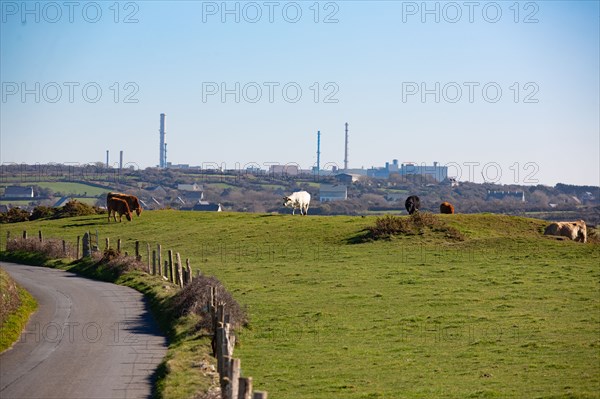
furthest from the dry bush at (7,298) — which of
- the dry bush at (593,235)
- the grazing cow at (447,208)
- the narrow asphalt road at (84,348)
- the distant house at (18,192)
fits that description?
the distant house at (18,192)

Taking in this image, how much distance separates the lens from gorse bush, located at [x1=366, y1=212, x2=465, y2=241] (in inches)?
2131

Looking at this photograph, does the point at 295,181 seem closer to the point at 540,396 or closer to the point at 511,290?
the point at 511,290

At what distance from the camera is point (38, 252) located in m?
59.1

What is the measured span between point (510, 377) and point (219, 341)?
22.3 feet

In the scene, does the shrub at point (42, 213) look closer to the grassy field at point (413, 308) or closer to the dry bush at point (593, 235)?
the grassy field at point (413, 308)

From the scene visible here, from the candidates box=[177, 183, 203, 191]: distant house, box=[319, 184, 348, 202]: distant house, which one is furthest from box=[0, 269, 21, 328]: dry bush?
box=[177, 183, 203, 191]: distant house

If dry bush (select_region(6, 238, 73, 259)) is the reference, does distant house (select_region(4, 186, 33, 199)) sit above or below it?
above

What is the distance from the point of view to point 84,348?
90.9 feet

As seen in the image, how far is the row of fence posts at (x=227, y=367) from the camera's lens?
14836mm

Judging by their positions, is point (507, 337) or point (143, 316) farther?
point (143, 316)

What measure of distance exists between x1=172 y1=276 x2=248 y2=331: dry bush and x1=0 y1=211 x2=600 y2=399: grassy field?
0.65 metres

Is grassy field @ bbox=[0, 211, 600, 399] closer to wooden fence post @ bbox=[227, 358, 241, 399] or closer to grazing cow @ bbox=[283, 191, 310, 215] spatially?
wooden fence post @ bbox=[227, 358, 241, 399]

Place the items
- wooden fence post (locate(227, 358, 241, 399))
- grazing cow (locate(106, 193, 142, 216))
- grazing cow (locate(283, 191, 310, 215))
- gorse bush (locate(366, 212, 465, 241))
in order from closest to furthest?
wooden fence post (locate(227, 358, 241, 399)), gorse bush (locate(366, 212, 465, 241)), grazing cow (locate(283, 191, 310, 215)), grazing cow (locate(106, 193, 142, 216))

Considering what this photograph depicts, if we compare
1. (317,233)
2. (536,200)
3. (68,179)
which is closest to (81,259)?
(317,233)
